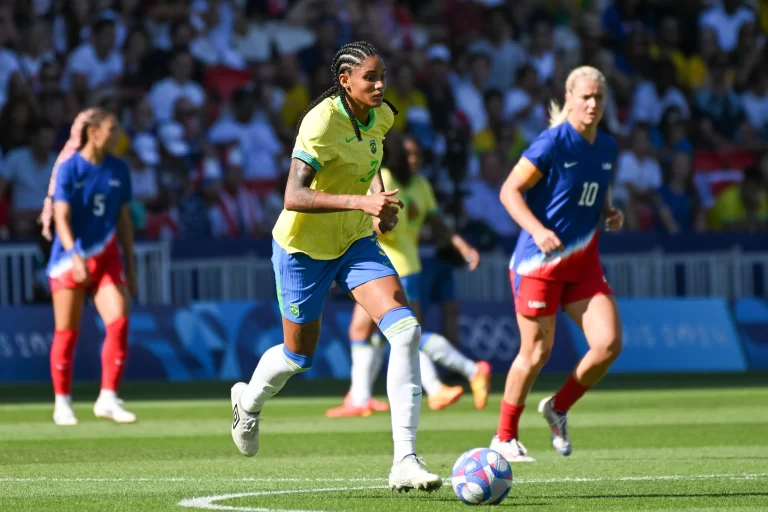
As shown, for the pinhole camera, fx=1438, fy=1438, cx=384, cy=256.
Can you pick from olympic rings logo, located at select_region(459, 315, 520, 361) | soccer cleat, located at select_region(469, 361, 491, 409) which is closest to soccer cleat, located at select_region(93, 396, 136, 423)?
soccer cleat, located at select_region(469, 361, 491, 409)

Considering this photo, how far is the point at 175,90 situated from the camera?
1973 cm

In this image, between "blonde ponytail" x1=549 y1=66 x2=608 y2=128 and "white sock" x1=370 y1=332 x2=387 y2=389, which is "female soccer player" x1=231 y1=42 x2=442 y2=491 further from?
"white sock" x1=370 y1=332 x2=387 y2=389

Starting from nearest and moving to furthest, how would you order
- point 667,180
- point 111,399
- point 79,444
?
point 79,444 < point 111,399 < point 667,180

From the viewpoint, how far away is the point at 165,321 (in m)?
17.5

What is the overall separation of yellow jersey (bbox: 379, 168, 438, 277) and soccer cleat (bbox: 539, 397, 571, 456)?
144 inches

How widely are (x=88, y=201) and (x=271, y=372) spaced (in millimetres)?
4199

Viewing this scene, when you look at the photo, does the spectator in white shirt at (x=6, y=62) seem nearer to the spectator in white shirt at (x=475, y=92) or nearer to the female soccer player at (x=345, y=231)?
the spectator in white shirt at (x=475, y=92)

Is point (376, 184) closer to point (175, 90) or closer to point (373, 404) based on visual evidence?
point (373, 404)

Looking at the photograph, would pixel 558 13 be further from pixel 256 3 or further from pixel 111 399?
pixel 111 399

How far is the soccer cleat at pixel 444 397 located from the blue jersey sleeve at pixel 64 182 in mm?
3716

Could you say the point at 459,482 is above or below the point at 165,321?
above

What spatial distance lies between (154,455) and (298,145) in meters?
3.06

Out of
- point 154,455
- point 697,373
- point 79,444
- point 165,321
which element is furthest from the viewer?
point 697,373

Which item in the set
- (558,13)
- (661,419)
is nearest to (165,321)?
(661,419)
